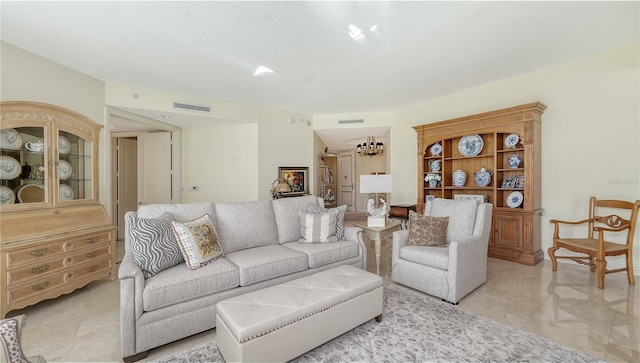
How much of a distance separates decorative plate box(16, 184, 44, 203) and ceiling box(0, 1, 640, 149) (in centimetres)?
150

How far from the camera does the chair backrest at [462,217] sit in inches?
114

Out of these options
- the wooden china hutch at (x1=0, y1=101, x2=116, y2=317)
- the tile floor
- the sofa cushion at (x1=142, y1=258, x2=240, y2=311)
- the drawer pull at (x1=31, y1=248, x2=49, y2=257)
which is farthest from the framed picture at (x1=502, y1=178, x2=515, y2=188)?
the drawer pull at (x1=31, y1=248, x2=49, y2=257)

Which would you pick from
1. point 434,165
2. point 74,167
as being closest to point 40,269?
point 74,167

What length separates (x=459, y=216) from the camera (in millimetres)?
3012

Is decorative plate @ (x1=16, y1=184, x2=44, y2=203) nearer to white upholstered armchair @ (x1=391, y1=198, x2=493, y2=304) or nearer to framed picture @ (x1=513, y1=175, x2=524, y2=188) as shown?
white upholstered armchair @ (x1=391, y1=198, x2=493, y2=304)

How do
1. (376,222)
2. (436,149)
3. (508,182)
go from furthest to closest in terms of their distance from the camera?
1. (436,149)
2. (508,182)
3. (376,222)

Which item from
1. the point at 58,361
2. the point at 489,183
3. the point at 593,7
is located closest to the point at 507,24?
the point at 593,7

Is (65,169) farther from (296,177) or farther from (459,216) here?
(459,216)

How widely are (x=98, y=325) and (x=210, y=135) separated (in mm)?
4022

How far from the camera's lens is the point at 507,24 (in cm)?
253

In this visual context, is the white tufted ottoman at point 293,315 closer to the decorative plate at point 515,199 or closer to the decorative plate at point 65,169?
the decorative plate at point 65,169

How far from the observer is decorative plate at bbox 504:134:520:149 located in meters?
3.93

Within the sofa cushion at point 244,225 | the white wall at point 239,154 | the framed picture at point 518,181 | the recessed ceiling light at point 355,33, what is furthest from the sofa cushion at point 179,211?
the framed picture at point 518,181

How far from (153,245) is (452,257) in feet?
8.48
